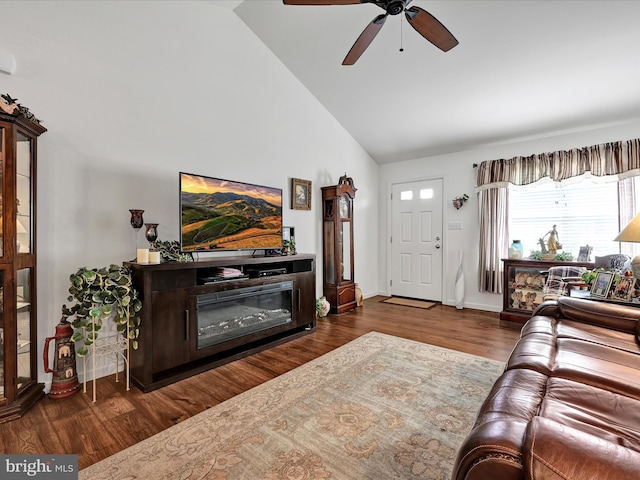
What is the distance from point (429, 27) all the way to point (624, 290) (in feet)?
7.52

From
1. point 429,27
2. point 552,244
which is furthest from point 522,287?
point 429,27

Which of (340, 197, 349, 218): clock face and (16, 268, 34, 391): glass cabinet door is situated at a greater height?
(340, 197, 349, 218): clock face

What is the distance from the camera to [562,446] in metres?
0.73

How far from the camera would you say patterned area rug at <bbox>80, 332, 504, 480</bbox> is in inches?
58.1

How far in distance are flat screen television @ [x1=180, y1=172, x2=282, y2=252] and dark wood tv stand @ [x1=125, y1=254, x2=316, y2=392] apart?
0.88ft

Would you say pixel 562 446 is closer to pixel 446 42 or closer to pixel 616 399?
pixel 616 399

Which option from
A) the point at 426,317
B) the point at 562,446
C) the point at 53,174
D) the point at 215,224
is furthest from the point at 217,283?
the point at 426,317

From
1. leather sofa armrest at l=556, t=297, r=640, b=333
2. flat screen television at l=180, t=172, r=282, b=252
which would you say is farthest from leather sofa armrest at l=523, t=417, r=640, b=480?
flat screen television at l=180, t=172, r=282, b=252

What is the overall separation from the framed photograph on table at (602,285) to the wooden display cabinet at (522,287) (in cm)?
144

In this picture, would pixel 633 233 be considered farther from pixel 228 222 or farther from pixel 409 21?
pixel 228 222

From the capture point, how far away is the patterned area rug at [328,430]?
4.84 ft

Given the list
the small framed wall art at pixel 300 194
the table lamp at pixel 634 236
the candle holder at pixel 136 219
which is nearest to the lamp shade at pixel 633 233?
the table lamp at pixel 634 236

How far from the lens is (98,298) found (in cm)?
210

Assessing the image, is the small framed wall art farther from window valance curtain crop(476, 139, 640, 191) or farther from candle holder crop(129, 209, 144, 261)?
window valance curtain crop(476, 139, 640, 191)
